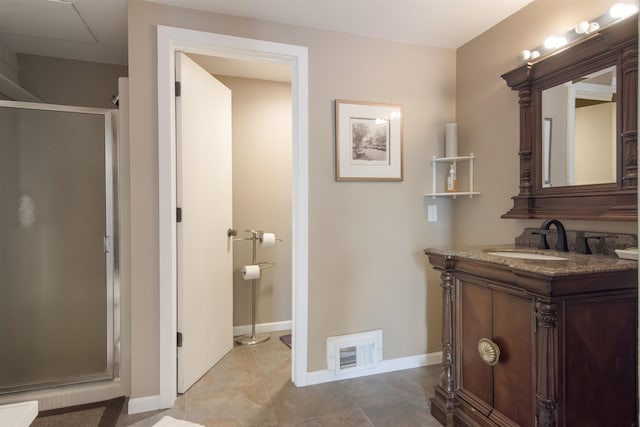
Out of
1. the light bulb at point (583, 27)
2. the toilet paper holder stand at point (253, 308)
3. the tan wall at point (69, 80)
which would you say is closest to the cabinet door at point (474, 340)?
the light bulb at point (583, 27)

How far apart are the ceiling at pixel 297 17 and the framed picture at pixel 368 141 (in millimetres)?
503

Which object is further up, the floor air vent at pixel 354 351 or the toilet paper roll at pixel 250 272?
the toilet paper roll at pixel 250 272

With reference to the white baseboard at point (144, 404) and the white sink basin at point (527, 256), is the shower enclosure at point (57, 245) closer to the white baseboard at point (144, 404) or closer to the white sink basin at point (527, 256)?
the white baseboard at point (144, 404)

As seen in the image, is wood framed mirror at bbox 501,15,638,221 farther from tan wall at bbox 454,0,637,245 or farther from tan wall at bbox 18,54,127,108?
tan wall at bbox 18,54,127,108

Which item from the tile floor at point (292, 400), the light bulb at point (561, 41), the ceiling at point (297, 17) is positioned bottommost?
the tile floor at point (292, 400)

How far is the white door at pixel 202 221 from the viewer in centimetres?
214

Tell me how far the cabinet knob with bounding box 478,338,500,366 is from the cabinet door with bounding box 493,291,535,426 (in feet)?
0.07

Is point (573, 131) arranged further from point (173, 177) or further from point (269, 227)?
point (269, 227)

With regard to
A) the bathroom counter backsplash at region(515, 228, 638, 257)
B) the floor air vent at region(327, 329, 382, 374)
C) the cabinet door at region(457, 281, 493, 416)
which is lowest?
the floor air vent at region(327, 329, 382, 374)

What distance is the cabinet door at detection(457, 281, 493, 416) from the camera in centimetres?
164

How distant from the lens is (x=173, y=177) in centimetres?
204

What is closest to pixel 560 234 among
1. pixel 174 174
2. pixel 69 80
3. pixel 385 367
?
pixel 385 367

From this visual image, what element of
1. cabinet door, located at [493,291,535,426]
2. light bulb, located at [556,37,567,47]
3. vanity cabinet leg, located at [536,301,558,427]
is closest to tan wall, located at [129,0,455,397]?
light bulb, located at [556,37,567,47]

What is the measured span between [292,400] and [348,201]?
4.29 ft
